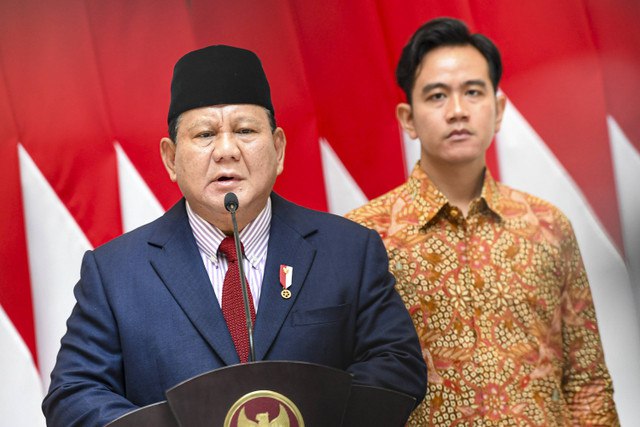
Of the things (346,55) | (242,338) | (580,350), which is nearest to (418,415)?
(580,350)

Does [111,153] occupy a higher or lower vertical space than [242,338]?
higher

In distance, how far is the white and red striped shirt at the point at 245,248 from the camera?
2.18 m

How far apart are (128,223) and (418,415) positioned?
1109mm

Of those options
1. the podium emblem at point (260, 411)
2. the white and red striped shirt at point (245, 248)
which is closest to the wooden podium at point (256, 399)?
the podium emblem at point (260, 411)

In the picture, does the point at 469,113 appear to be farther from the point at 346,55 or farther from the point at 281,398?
the point at 281,398

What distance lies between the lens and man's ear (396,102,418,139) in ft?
9.28

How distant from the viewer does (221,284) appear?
2156mm

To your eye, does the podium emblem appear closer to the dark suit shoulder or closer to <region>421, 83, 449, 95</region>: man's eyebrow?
the dark suit shoulder

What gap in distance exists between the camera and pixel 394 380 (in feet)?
6.56

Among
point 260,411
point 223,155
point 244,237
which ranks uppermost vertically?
point 223,155

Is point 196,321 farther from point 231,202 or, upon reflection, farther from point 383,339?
point 383,339

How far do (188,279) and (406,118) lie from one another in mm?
1041

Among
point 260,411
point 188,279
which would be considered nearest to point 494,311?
point 188,279

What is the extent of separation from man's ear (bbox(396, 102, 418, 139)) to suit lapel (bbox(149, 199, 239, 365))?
2.87 ft
